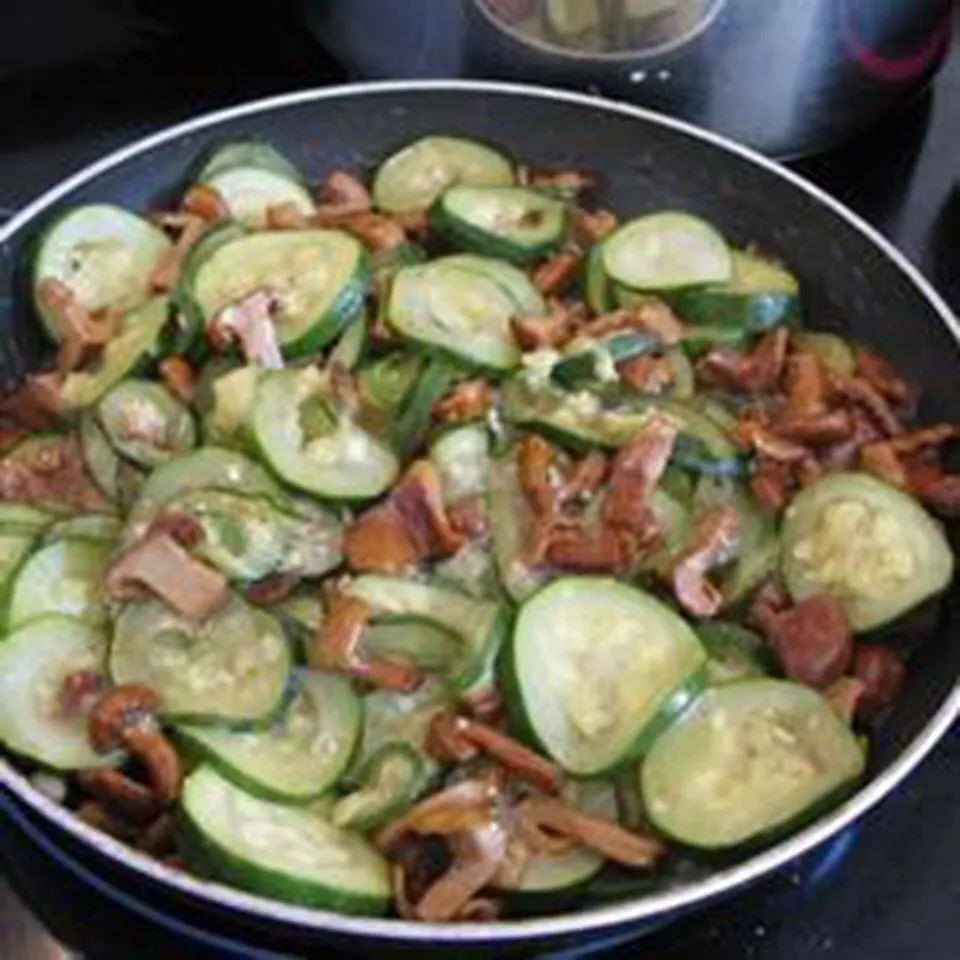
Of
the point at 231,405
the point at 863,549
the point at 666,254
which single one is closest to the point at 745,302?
the point at 666,254

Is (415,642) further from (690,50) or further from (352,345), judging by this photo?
(690,50)

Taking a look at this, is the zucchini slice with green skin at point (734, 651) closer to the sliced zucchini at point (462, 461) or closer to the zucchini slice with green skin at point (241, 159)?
the sliced zucchini at point (462, 461)

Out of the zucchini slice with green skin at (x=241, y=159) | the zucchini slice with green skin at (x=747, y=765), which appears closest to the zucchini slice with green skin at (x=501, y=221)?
the zucchini slice with green skin at (x=241, y=159)

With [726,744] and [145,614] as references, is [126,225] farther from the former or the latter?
[726,744]

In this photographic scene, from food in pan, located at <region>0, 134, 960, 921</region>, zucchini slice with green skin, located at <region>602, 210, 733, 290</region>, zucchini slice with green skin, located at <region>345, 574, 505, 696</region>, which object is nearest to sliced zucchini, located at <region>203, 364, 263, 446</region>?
food in pan, located at <region>0, 134, 960, 921</region>

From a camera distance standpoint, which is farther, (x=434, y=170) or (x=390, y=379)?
(x=434, y=170)

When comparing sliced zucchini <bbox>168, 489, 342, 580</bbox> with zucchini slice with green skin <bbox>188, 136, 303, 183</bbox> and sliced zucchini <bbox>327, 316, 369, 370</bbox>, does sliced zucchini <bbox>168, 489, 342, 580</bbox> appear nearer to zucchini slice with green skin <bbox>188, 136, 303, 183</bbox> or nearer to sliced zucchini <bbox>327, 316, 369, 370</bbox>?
sliced zucchini <bbox>327, 316, 369, 370</bbox>

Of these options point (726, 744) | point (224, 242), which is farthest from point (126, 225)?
point (726, 744)
